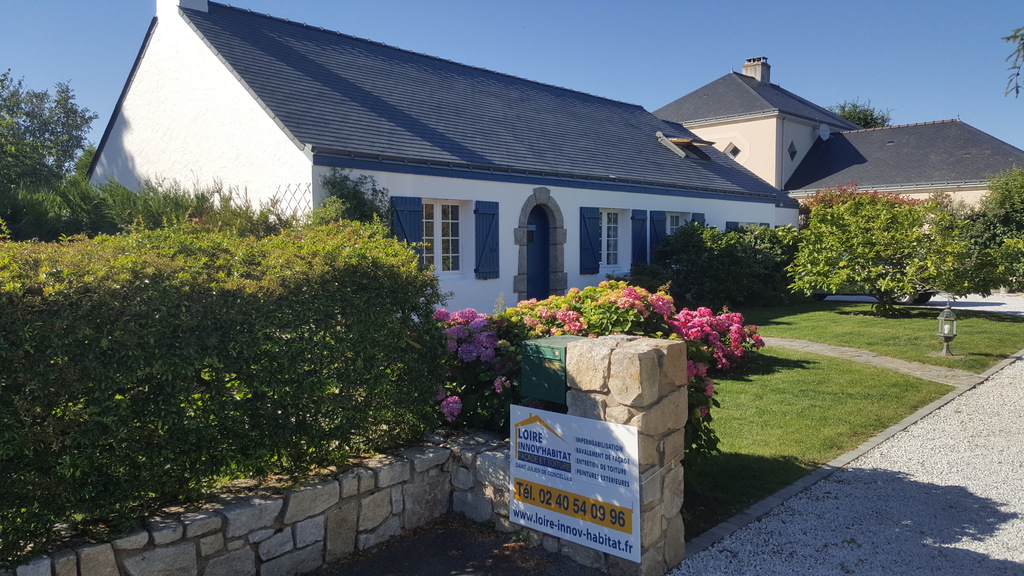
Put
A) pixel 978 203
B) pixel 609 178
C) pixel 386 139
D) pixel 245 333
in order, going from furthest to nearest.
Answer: pixel 978 203
pixel 609 178
pixel 386 139
pixel 245 333

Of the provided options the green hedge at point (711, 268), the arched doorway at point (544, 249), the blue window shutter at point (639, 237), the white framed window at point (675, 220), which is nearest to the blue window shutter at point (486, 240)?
the arched doorway at point (544, 249)

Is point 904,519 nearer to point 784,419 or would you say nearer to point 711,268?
point 784,419

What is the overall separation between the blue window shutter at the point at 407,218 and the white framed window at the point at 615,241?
6.13 meters

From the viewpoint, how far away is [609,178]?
15969 mm

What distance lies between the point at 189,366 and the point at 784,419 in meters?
5.72

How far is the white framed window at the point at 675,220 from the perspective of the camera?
18.8m

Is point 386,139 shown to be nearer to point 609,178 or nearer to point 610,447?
point 609,178

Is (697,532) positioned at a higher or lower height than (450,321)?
lower

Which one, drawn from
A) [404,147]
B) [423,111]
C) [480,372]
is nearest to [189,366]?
[480,372]

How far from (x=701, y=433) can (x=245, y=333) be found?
302 centimetres

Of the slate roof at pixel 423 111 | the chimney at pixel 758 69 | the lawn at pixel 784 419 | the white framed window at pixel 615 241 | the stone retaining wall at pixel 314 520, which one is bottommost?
the lawn at pixel 784 419

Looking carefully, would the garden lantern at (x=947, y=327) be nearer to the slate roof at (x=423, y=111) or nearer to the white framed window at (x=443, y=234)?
the slate roof at (x=423, y=111)

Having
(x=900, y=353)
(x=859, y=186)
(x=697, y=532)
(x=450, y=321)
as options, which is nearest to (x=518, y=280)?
(x=900, y=353)

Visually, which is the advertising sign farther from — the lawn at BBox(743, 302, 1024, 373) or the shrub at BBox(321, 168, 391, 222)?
the lawn at BBox(743, 302, 1024, 373)
